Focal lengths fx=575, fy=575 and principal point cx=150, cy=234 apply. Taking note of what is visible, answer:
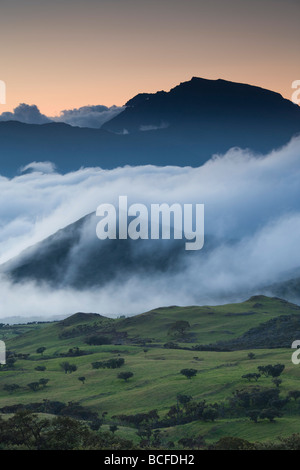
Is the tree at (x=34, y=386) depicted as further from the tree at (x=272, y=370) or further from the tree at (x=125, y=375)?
the tree at (x=272, y=370)

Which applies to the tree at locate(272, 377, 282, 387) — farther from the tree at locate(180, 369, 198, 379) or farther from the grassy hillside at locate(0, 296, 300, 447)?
the tree at locate(180, 369, 198, 379)

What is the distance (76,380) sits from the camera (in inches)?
5842

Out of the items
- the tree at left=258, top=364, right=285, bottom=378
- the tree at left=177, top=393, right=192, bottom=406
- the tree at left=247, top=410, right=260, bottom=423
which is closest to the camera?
the tree at left=247, top=410, right=260, bottom=423

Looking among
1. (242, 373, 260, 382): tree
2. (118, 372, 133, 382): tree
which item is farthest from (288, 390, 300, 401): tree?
(118, 372, 133, 382): tree

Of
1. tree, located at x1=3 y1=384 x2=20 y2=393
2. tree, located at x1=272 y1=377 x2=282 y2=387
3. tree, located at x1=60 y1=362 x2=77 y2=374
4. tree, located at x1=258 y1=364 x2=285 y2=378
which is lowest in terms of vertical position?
tree, located at x1=3 y1=384 x2=20 y2=393

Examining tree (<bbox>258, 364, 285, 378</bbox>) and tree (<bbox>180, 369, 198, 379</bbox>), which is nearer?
tree (<bbox>258, 364, 285, 378</bbox>)

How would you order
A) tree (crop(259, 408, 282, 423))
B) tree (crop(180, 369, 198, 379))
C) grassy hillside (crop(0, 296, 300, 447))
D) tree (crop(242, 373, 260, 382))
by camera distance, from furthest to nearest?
tree (crop(180, 369, 198, 379))
tree (crop(242, 373, 260, 382))
grassy hillside (crop(0, 296, 300, 447))
tree (crop(259, 408, 282, 423))

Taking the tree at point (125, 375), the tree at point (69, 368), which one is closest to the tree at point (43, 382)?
the tree at point (69, 368)

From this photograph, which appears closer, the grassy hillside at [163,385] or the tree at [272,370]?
the grassy hillside at [163,385]

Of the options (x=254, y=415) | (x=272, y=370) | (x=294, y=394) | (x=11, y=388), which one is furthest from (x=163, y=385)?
(x=11, y=388)
